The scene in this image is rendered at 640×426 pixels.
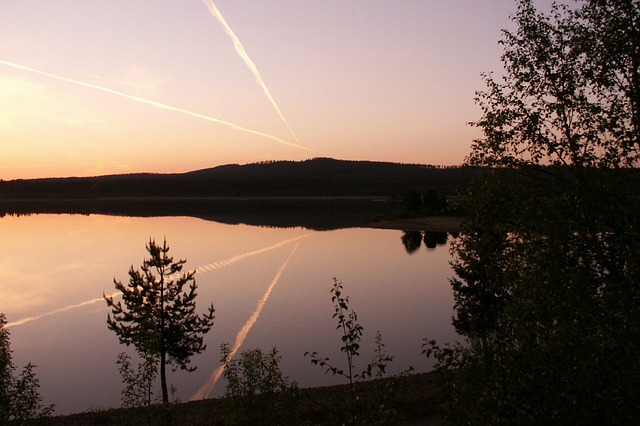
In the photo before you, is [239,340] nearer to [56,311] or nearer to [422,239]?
[56,311]

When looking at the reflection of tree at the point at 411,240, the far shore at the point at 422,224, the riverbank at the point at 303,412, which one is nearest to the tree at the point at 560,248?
the riverbank at the point at 303,412

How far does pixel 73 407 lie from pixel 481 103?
19640 mm

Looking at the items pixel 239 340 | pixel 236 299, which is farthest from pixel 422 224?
pixel 239 340

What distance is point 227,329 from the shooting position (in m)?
33.8

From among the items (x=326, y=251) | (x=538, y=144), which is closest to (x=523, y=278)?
(x=538, y=144)

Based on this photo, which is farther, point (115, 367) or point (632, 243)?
point (115, 367)

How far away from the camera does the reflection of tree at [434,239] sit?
78500mm

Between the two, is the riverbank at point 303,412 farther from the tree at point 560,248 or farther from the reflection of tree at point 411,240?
the reflection of tree at point 411,240

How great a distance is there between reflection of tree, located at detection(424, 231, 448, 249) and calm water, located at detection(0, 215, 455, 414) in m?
2.70

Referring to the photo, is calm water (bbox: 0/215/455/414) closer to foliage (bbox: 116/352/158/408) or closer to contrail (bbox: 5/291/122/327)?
contrail (bbox: 5/291/122/327)

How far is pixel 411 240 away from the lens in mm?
83000

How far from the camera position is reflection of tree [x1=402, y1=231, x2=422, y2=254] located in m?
73.1

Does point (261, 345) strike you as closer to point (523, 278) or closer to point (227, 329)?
point (227, 329)

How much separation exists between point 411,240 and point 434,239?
434 centimetres
